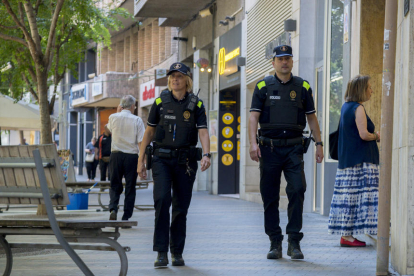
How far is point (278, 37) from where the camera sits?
15062mm

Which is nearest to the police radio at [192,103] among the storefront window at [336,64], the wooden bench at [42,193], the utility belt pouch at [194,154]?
the utility belt pouch at [194,154]

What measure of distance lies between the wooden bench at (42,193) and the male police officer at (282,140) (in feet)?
6.90

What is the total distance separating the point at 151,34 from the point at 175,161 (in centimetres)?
2564

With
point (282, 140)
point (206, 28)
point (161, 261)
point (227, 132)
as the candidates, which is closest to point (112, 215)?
point (161, 261)

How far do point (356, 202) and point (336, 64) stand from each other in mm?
4716

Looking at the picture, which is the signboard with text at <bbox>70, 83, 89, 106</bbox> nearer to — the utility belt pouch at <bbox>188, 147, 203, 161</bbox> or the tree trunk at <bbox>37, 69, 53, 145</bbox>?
the tree trunk at <bbox>37, 69, 53, 145</bbox>

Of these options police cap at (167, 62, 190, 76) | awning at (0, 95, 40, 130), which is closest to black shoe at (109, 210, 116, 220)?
police cap at (167, 62, 190, 76)

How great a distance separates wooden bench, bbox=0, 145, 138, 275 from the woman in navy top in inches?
122

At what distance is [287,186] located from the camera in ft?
23.5

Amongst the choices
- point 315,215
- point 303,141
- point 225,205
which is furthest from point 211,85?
point 303,141

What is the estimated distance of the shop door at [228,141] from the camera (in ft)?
69.0

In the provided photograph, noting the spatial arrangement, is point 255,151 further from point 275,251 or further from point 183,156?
point 275,251

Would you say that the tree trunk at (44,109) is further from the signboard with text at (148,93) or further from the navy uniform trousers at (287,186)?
the signboard with text at (148,93)

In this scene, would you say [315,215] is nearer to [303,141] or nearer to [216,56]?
[303,141]
